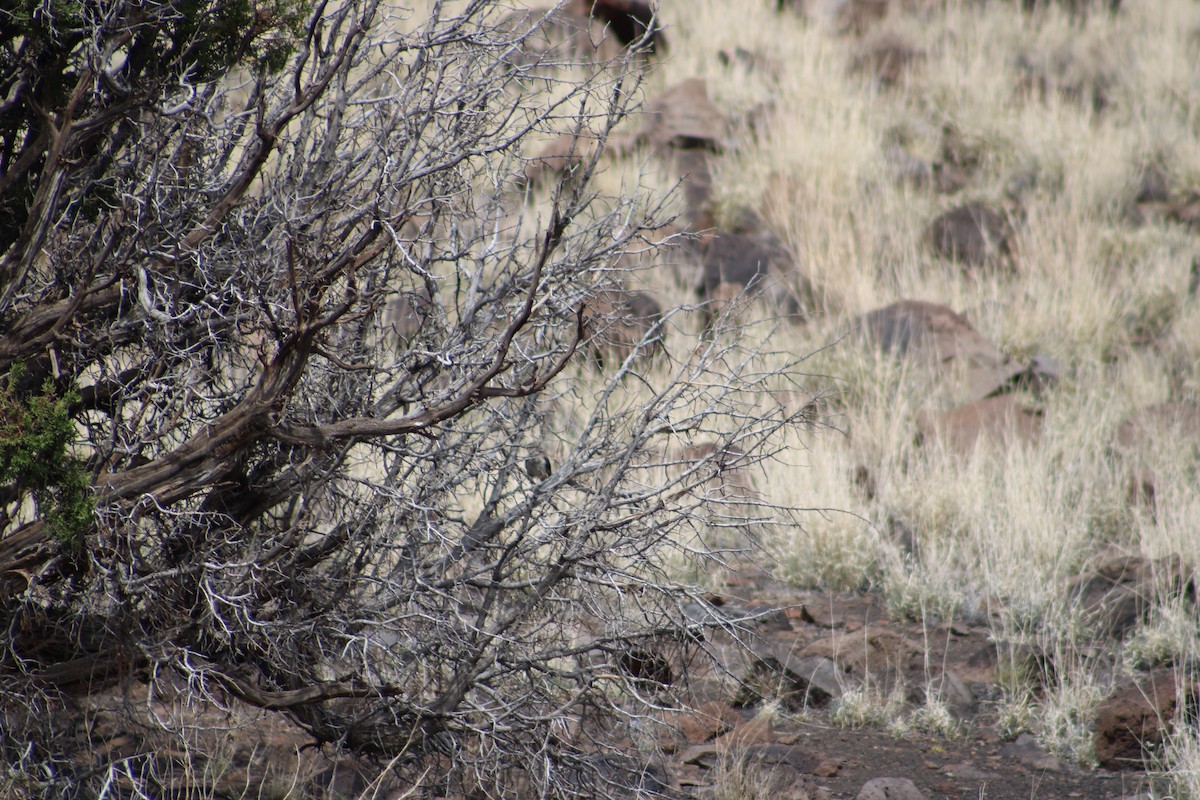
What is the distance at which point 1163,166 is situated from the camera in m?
10.9

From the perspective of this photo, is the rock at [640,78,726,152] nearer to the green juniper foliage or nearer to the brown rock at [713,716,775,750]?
the brown rock at [713,716,775,750]

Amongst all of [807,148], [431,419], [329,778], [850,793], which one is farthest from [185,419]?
[807,148]

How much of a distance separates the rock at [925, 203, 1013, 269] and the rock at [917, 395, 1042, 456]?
2.42m

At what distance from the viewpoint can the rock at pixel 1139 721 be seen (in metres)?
4.21

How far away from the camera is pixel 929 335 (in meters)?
7.76

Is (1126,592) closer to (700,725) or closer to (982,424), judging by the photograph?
(982,424)

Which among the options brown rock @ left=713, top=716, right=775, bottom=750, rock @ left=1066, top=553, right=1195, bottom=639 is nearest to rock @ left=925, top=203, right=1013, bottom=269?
rock @ left=1066, top=553, right=1195, bottom=639

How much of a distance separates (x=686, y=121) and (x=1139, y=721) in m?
7.84

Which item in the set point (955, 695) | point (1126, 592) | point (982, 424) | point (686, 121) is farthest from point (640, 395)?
point (686, 121)

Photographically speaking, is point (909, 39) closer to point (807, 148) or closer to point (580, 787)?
point (807, 148)

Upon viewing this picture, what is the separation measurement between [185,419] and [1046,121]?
10214 millimetres

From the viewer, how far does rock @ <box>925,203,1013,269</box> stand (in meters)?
9.34

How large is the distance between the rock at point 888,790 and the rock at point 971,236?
20.2ft

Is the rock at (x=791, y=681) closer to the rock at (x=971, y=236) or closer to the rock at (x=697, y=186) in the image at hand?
the rock at (x=697, y=186)
